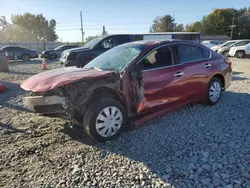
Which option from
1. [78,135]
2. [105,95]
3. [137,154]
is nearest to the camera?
[137,154]

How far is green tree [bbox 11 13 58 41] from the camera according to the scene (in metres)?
61.9

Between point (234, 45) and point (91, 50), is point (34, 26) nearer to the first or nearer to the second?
point (234, 45)

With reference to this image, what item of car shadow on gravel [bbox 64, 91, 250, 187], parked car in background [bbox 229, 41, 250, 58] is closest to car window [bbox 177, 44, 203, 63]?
car shadow on gravel [bbox 64, 91, 250, 187]

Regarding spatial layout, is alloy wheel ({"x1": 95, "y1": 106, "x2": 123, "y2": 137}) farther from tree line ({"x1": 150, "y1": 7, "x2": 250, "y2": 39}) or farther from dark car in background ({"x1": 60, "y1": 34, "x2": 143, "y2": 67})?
tree line ({"x1": 150, "y1": 7, "x2": 250, "y2": 39})

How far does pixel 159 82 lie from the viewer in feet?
12.4

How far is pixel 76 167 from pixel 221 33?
206ft

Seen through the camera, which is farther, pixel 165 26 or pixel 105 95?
pixel 165 26

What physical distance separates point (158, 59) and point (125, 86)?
3.20 ft

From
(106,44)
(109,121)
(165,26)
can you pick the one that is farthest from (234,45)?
(165,26)

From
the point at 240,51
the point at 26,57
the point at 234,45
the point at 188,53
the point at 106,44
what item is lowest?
the point at 188,53

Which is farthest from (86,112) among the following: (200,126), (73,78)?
(200,126)

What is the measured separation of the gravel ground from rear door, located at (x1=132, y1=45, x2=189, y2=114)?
1.35ft

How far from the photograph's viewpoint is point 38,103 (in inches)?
127

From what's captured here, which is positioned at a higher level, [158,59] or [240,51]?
[240,51]
